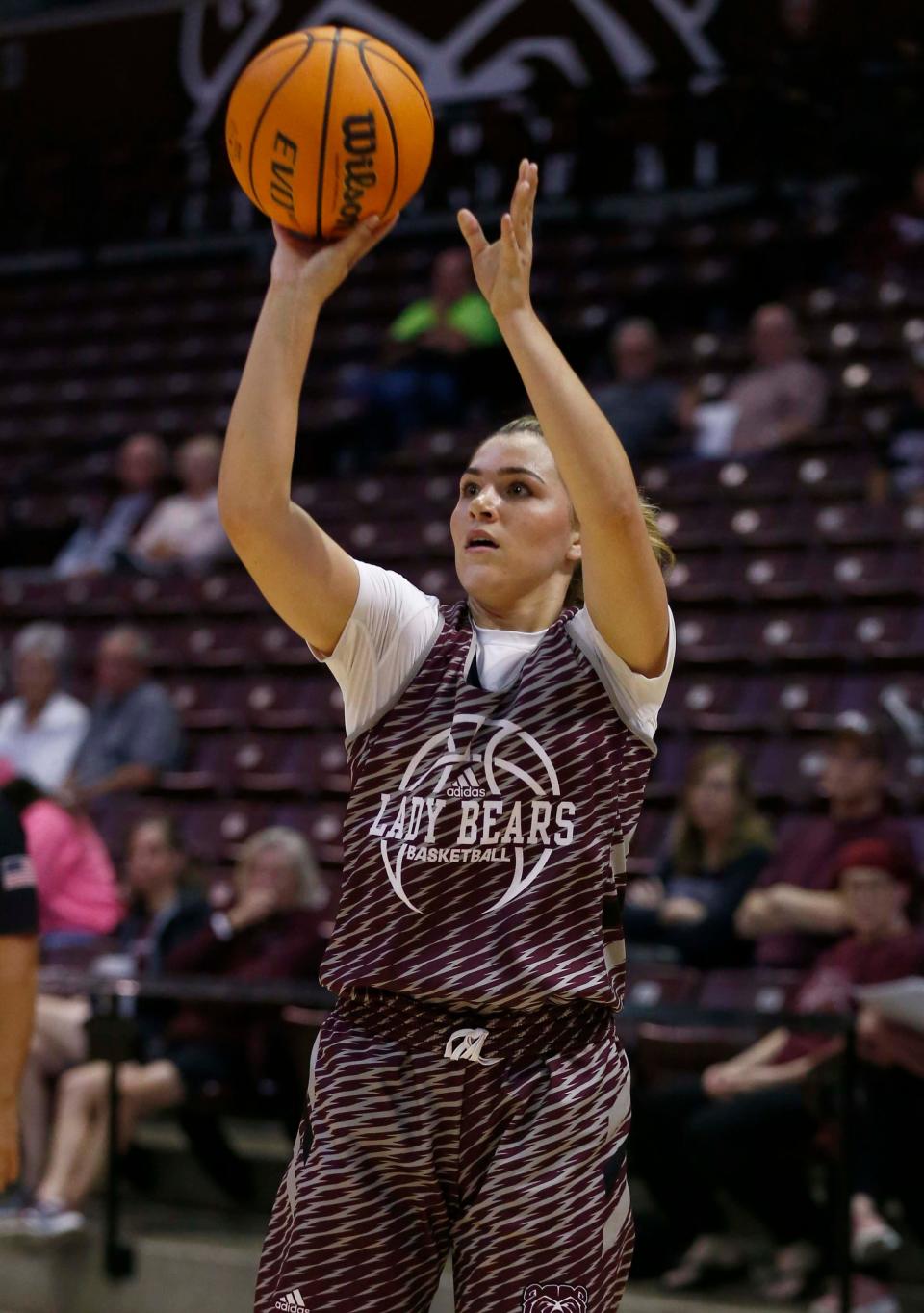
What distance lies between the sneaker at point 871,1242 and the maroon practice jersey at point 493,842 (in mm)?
2037

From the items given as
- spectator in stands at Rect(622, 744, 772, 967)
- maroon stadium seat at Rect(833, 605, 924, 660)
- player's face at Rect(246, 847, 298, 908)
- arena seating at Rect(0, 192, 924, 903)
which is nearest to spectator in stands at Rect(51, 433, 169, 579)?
arena seating at Rect(0, 192, 924, 903)

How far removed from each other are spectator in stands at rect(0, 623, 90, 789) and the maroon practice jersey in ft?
17.5

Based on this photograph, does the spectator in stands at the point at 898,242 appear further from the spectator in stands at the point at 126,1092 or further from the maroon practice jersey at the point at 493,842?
the maroon practice jersey at the point at 493,842

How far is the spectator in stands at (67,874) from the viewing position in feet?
19.3

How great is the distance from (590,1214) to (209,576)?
709 cm

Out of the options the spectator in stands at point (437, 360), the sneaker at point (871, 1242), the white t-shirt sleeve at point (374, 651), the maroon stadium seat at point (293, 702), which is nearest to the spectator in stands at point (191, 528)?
A: the spectator in stands at point (437, 360)

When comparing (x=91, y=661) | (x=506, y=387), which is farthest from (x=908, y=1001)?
(x=506, y=387)

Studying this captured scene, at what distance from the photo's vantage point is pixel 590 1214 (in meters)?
2.05

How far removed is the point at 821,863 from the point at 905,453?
3188 millimetres

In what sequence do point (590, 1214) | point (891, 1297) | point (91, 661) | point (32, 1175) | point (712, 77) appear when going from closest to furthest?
point (590, 1214) → point (891, 1297) → point (32, 1175) → point (91, 661) → point (712, 77)

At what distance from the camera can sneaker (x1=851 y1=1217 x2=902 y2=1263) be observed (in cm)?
390

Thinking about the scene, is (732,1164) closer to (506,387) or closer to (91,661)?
(91,661)

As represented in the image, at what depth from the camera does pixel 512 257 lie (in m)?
2.09

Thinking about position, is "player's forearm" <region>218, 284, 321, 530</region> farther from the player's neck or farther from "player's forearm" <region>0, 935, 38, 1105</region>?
"player's forearm" <region>0, 935, 38, 1105</region>
